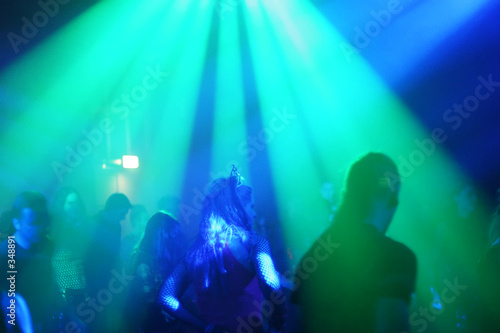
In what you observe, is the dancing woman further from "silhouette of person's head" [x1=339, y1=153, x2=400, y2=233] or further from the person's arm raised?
"silhouette of person's head" [x1=339, y1=153, x2=400, y2=233]

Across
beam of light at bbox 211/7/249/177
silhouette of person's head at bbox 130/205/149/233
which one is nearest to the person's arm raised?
silhouette of person's head at bbox 130/205/149/233

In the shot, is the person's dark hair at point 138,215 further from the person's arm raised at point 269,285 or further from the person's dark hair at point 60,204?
the person's arm raised at point 269,285

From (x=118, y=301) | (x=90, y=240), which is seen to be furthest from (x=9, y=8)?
(x=118, y=301)

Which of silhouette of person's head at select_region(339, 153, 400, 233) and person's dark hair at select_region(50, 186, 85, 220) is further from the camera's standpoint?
person's dark hair at select_region(50, 186, 85, 220)

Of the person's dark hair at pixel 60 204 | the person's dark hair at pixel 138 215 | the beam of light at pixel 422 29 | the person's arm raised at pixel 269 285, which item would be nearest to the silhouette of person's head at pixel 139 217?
the person's dark hair at pixel 138 215

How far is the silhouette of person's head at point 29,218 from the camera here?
112 inches

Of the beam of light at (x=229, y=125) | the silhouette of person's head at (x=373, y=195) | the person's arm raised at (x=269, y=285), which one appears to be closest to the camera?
the silhouette of person's head at (x=373, y=195)

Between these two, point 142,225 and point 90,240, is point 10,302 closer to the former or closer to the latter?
point 90,240

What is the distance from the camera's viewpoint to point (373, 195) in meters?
1.46

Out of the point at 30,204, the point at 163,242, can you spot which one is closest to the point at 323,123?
the point at 163,242

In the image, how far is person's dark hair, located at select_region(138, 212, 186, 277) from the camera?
342 centimetres

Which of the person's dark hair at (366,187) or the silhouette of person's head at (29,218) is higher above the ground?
the silhouette of person's head at (29,218)

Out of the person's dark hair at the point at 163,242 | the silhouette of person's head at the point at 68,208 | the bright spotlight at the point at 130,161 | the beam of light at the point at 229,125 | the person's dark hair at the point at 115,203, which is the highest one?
the bright spotlight at the point at 130,161

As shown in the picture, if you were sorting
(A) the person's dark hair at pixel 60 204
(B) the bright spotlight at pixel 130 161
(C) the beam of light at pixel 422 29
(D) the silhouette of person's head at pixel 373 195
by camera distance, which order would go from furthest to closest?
(B) the bright spotlight at pixel 130 161 < (C) the beam of light at pixel 422 29 < (A) the person's dark hair at pixel 60 204 < (D) the silhouette of person's head at pixel 373 195
